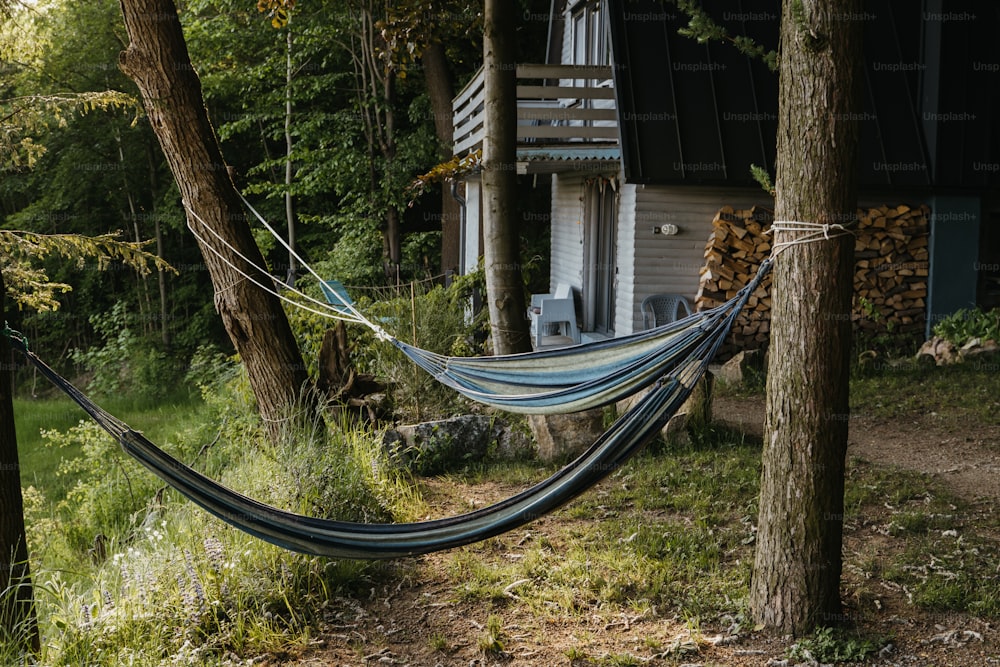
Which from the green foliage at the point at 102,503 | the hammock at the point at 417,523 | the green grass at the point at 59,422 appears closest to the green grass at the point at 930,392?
the hammock at the point at 417,523

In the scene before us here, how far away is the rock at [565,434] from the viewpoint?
5562 mm

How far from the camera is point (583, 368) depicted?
372 centimetres

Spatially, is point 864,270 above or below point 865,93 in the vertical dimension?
below

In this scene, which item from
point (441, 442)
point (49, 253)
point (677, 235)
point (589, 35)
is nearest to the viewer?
point (441, 442)

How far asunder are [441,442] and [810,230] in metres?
3.01

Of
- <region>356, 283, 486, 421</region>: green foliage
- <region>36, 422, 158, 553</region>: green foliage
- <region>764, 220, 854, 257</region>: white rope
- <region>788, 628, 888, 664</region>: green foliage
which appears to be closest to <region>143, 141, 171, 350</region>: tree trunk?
<region>36, 422, 158, 553</region>: green foliage

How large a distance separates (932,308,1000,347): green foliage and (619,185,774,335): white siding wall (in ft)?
6.52

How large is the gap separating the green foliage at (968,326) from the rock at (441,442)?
497 centimetres

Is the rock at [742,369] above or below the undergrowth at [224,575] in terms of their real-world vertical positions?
above

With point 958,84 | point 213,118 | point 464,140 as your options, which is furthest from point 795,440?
point 213,118

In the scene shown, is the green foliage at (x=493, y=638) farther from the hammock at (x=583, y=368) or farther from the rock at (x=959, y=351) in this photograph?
the rock at (x=959, y=351)

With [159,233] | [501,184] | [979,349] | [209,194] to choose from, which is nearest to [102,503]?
[209,194]

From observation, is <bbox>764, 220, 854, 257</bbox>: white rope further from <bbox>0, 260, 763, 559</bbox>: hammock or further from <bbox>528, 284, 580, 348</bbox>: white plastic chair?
<bbox>528, 284, 580, 348</bbox>: white plastic chair

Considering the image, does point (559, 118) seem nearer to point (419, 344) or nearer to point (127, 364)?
point (419, 344)
